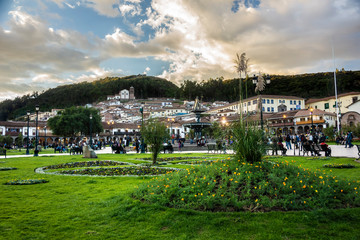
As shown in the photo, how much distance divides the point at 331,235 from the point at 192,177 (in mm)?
3240

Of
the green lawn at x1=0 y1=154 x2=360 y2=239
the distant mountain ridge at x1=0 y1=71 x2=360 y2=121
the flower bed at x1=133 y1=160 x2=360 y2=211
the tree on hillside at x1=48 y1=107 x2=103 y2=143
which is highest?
the distant mountain ridge at x1=0 y1=71 x2=360 y2=121

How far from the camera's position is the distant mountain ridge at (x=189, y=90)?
317 feet

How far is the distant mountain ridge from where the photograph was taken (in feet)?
317

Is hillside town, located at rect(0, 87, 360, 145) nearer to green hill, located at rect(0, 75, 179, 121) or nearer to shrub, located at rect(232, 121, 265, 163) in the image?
shrub, located at rect(232, 121, 265, 163)

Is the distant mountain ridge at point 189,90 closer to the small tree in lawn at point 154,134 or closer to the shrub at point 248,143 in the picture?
the small tree in lawn at point 154,134

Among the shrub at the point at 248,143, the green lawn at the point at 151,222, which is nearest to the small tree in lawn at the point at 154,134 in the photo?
the shrub at the point at 248,143

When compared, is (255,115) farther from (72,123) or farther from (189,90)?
(189,90)

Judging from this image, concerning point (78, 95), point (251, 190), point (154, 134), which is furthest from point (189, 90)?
point (251, 190)

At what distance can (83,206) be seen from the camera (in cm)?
558

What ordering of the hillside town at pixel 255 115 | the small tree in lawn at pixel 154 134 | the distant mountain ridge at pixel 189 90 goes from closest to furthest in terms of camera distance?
the small tree in lawn at pixel 154 134 < the hillside town at pixel 255 115 < the distant mountain ridge at pixel 189 90

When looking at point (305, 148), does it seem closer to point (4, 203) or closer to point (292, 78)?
point (4, 203)

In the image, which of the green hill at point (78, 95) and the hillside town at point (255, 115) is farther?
the green hill at point (78, 95)

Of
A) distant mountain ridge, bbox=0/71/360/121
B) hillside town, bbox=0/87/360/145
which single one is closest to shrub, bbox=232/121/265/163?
hillside town, bbox=0/87/360/145

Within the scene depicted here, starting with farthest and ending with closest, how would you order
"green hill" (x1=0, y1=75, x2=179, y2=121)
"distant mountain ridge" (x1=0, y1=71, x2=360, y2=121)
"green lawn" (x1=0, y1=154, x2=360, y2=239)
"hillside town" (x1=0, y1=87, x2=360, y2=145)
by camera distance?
1. "green hill" (x1=0, y1=75, x2=179, y2=121)
2. "distant mountain ridge" (x1=0, y1=71, x2=360, y2=121)
3. "hillside town" (x1=0, y1=87, x2=360, y2=145)
4. "green lawn" (x1=0, y1=154, x2=360, y2=239)
